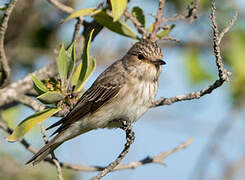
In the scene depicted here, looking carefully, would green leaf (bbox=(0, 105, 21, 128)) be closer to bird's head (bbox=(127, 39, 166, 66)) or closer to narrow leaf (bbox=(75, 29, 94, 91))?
narrow leaf (bbox=(75, 29, 94, 91))

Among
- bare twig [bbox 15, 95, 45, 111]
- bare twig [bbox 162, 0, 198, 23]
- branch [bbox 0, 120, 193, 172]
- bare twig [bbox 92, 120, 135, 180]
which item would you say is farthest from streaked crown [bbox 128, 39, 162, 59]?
bare twig [bbox 15, 95, 45, 111]

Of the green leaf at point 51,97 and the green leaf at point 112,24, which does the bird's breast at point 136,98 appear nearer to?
the green leaf at point 112,24

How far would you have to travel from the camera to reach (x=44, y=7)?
566cm

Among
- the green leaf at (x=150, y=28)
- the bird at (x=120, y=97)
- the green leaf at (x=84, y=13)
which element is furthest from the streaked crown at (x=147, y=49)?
the green leaf at (x=84, y=13)

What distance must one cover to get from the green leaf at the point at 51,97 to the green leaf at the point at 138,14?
1083 mm

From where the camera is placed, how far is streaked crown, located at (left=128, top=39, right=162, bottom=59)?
169 inches

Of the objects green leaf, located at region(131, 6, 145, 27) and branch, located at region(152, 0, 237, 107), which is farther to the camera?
green leaf, located at region(131, 6, 145, 27)

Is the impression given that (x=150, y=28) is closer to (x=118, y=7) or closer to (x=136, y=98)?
(x=136, y=98)

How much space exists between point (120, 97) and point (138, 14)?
2.57ft

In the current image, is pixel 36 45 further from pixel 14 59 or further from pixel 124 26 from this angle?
pixel 124 26

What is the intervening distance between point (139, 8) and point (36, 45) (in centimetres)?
189

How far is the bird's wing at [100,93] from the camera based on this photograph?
4.30 m

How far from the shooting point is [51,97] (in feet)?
11.4

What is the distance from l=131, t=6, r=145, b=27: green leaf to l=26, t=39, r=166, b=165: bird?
179mm
